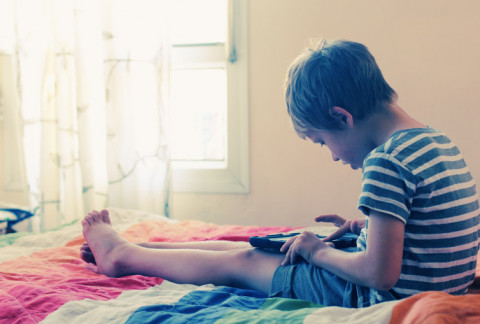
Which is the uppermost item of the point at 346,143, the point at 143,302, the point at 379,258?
A: the point at 346,143

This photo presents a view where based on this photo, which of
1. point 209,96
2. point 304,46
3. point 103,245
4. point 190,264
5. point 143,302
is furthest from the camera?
point 209,96

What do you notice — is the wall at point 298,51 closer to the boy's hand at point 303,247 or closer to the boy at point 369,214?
the boy at point 369,214

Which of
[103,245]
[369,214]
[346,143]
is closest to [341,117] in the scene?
[346,143]

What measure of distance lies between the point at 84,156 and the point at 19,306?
1303mm

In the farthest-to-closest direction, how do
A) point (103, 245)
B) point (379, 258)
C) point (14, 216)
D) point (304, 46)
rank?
point (304, 46), point (14, 216), point (103, 245), point (379, 258)

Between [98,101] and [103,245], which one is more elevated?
[98,101]

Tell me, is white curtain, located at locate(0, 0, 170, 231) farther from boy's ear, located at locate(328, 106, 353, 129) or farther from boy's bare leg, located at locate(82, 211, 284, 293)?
boy's ear, located at locate(328, 106, 353, 129)

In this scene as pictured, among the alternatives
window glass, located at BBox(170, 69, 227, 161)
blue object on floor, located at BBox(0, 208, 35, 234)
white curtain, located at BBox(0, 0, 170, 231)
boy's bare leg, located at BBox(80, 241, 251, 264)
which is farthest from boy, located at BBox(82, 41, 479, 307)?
window glass, located at BBox(170, 69, 227, 161)

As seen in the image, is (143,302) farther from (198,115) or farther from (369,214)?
(198,115)

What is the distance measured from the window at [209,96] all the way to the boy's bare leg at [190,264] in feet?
3.29

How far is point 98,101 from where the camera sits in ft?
6.86

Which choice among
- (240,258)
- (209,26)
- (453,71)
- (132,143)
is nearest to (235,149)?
(132,143)

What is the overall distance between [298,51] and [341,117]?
122 centimetres

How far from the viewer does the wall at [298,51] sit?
1.89 meters
